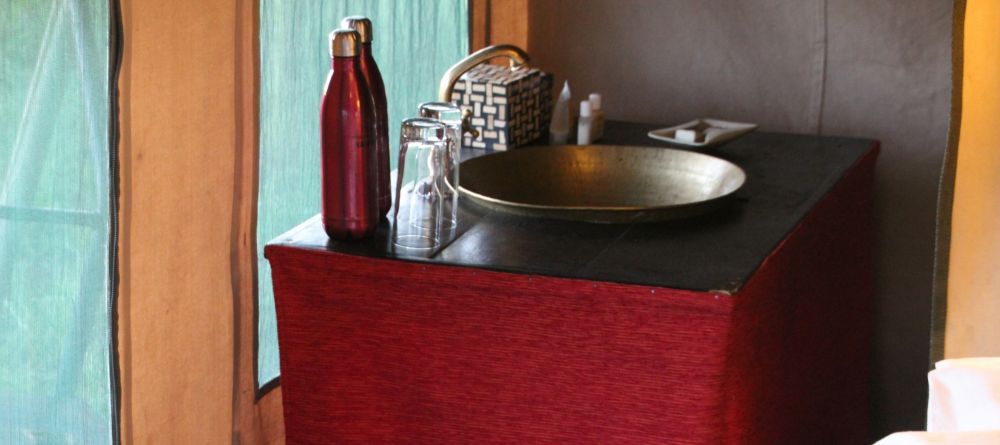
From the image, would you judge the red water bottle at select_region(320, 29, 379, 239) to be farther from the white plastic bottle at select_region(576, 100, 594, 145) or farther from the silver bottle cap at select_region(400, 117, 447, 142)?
the white plastic bottle at select_region(576, 100, 594, 145)

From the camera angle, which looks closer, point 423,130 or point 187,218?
point 423,130

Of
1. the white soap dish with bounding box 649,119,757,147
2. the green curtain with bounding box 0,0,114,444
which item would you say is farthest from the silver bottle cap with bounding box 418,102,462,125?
the white soap dish with bounding box 649,119,757,147

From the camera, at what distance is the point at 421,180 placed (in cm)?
154

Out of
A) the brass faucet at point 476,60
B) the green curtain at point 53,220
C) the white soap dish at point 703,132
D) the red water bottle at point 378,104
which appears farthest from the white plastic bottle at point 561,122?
the green curtain at point 53,220

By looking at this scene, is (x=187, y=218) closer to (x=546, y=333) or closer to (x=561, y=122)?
(x=546, y=333)

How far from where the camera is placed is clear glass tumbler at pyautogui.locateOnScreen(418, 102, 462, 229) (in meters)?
1.59

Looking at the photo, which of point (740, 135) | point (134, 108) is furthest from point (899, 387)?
point (134, 108)

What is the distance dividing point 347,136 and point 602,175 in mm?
697

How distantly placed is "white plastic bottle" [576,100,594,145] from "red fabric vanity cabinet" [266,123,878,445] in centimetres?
53

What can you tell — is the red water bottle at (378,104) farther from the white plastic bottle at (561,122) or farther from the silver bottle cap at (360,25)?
the white plastic bottle at (561,122)

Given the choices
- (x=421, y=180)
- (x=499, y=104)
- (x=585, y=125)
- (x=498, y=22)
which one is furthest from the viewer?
(x=498, y=22)

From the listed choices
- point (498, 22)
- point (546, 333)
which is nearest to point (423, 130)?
point (546, 333)

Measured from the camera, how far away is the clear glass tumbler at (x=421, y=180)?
152 centimetres

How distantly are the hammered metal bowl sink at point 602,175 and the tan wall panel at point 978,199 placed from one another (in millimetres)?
462
